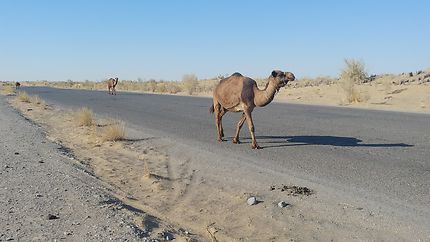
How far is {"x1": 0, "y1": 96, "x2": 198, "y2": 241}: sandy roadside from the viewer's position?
528 cm

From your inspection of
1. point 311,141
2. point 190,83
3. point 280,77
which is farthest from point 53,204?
point 190,83

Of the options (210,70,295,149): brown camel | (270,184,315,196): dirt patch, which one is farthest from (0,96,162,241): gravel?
(210,70,295,149): brown camel

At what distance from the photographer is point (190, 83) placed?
6066cm

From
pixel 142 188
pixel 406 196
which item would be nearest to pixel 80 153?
pixel 142 188

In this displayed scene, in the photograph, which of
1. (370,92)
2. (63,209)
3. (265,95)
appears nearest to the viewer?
(63,209)

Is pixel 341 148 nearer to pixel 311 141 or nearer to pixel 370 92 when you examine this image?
pixel 311 141

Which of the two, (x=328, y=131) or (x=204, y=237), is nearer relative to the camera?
(x=204, y=237)

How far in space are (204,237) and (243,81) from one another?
22.7ft

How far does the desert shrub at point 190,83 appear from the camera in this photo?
197ft

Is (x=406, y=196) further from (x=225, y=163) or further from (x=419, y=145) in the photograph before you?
(x=419, y=145)

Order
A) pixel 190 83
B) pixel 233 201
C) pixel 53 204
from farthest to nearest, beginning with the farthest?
pixel 190 83, pixel 233 201, pixel 53 204

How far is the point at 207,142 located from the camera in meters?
13.0

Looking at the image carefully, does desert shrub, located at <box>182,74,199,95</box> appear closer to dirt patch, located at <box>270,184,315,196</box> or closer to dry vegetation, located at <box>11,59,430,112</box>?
dry vegetation, located at <box>11,59,430,112</box>

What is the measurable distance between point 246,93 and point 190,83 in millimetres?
49102
